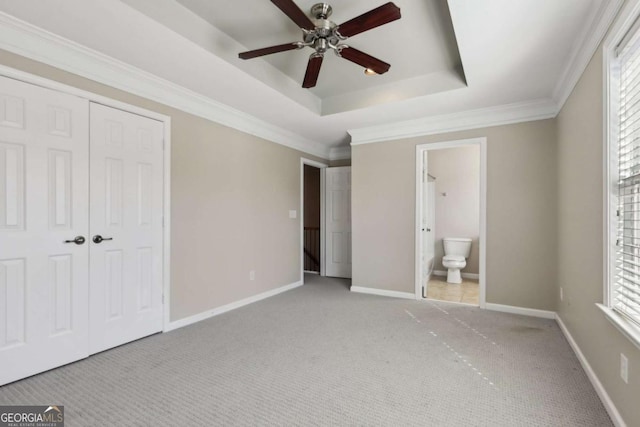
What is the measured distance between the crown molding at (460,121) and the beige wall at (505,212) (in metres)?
0.08

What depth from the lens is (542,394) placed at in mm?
1963

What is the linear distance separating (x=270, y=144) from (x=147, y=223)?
205cm

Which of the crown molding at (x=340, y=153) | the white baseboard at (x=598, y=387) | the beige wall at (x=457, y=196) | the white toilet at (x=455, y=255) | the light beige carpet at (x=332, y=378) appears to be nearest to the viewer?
the white baseboard at (x=598, y=387)

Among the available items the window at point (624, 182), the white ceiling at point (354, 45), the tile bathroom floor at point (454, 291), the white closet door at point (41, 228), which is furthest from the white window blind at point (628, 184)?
the white closet door at point (41, 228)

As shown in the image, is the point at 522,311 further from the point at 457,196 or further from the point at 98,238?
the point at 98,238

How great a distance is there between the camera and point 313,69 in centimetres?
252

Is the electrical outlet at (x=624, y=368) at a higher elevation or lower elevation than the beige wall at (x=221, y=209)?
lower

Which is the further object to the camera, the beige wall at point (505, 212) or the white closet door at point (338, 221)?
the white closet door at point (338, 221)

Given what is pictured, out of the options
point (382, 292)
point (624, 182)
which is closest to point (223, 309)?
point (382, 292)

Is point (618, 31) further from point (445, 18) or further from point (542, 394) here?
point (542, 394)

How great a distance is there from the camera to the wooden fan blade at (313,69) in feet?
7.81

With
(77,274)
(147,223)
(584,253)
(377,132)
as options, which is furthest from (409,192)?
(77,274)

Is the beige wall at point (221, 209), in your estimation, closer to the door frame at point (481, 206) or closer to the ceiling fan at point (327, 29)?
the ceiling fan at point (327, 29)

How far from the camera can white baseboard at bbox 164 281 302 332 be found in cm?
314
